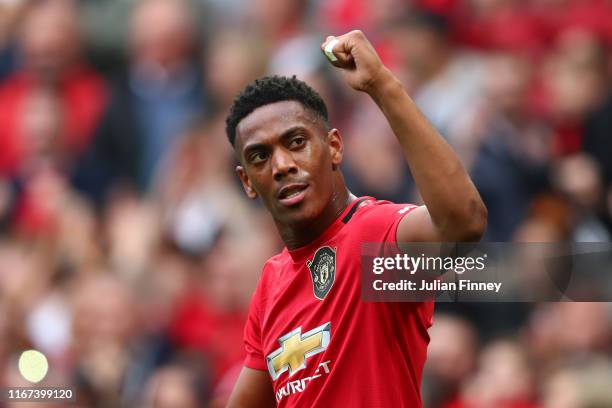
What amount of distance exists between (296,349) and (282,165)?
61 centimetres

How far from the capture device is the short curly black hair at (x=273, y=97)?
3713 millimetres

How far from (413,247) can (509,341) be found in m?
2.98

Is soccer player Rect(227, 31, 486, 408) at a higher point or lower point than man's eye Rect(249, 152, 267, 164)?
lower

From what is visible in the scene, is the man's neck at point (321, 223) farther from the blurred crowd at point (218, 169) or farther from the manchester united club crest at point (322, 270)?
the blurred crowd at point (218, 169)

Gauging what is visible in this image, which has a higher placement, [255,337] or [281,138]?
[281,138]

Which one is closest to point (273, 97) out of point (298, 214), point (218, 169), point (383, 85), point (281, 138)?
point (281, 138)

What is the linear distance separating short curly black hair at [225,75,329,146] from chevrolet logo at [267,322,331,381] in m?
0.74

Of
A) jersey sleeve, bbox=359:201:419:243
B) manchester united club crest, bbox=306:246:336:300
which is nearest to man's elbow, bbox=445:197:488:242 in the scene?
jersey sleeve, bbox=359:201:419:243

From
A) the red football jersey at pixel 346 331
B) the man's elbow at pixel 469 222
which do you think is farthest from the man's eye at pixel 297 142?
the man's elbow at pixel 469 222

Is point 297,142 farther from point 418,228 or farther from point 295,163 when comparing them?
point 418,228

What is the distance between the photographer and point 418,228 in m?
3.15

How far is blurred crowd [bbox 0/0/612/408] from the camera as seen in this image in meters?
6.07

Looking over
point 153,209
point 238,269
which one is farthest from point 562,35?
point 153,209

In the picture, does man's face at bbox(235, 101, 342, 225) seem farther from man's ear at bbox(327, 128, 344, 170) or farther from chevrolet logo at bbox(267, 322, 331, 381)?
chevrolet logo at bbox(267, 322, 331, 381)
